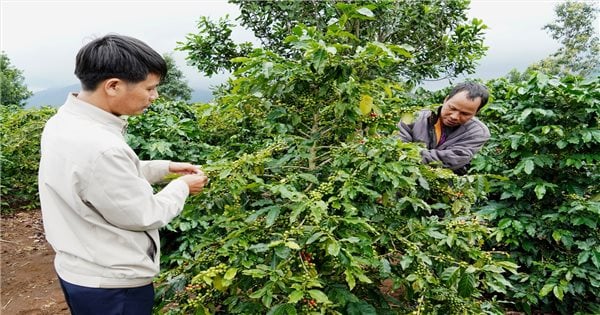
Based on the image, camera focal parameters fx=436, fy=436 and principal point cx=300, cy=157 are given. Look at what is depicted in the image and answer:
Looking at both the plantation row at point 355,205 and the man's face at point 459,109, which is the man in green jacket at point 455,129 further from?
the plantation row at point 355,205

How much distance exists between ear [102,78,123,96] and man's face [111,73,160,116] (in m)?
Answer: 0.01

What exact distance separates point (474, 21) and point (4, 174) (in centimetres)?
615

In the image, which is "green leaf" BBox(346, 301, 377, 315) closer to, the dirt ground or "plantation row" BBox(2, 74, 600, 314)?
"plantation row" BBox(2, 74, 600, 314)

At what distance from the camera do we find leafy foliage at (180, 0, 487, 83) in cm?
555

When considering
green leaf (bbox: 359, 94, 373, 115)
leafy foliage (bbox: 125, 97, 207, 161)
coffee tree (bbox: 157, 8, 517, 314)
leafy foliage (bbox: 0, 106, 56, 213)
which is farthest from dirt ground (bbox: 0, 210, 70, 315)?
green leaf (bbox: 359, 94, 373, 115)

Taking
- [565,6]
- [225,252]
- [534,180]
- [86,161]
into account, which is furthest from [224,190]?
[565,6]

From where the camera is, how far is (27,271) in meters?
3.89

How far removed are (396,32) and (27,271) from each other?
4979 mm

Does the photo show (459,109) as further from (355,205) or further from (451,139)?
(355,205)

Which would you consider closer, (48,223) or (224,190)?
(48,223)

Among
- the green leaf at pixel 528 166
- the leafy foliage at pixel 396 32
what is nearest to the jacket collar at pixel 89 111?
the green leaf at pixel 528 166

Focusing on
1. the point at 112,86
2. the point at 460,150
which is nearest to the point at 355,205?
the point at 112,86

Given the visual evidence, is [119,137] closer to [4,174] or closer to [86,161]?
[86,161]

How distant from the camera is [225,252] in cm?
146
